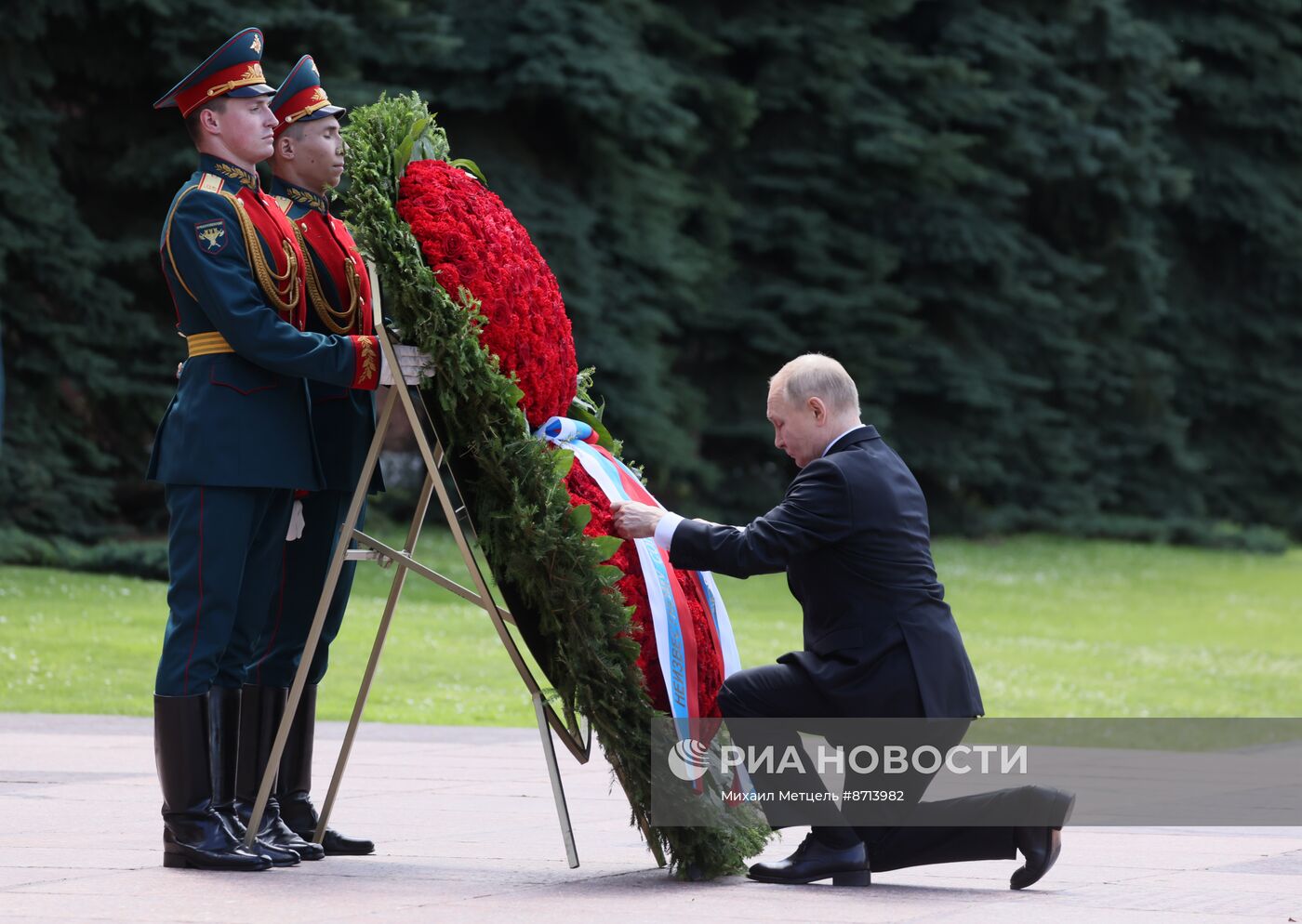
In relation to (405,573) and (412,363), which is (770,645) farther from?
(412,363)

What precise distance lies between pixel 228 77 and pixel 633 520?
1.68 m

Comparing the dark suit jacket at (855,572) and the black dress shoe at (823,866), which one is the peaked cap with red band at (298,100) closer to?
the dark suit jacket at (855,572)

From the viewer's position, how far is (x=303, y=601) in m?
5.68

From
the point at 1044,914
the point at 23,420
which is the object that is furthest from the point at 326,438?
the point at 23,420

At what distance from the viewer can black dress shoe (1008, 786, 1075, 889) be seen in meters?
5.00

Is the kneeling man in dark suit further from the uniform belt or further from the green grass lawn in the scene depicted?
the green grass lawn

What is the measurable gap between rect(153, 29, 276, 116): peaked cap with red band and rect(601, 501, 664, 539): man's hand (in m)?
1.54

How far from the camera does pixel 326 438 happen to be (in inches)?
223

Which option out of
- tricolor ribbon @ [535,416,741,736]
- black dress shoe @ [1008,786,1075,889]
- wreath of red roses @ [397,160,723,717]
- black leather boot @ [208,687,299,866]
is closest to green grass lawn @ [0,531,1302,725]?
black leather boot @ [208,687,299,866]

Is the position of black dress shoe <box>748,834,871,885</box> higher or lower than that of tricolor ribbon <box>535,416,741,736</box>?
lower

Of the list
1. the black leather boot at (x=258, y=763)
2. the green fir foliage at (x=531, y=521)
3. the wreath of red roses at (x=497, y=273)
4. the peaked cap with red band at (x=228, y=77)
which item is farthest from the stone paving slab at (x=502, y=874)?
the peaked cap with red band at (x=228, y=77)

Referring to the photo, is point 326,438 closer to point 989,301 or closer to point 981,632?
point 981,632

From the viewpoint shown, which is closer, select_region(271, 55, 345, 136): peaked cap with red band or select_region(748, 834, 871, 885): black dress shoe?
select_region(748, 834, 871, 885): black dress shoe

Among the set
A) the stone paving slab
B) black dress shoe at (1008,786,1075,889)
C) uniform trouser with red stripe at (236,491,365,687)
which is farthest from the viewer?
uniform trouser with red stripe at (236,491,365,687)
